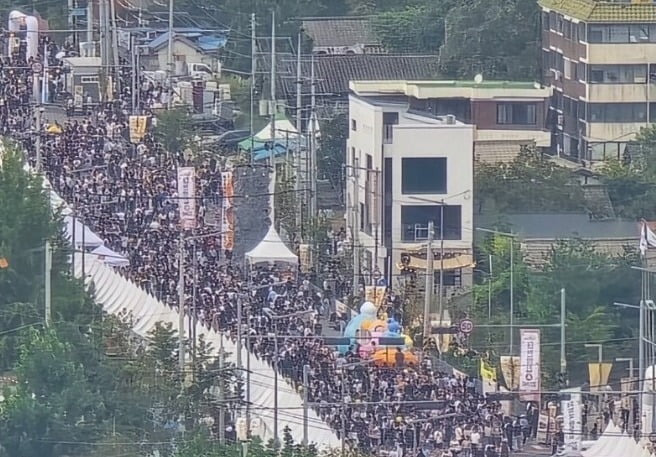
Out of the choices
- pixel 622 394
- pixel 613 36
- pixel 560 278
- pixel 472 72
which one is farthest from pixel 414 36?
pixel 622 394

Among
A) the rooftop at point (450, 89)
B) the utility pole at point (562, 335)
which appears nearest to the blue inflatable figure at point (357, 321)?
the utility pole at point (562, 335)

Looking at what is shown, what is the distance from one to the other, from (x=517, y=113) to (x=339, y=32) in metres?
6.75

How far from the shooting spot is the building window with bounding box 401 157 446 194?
2312cm

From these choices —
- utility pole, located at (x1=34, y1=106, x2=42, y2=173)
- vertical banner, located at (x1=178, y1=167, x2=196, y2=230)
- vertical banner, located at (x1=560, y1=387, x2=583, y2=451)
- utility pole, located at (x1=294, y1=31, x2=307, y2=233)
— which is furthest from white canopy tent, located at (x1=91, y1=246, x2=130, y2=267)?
vertical banner, located at (x1=560, y1=387, x2=583, y2=451)

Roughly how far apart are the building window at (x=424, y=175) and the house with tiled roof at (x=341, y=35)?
9.48 m

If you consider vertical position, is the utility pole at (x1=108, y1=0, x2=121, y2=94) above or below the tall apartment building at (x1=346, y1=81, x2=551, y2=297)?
above

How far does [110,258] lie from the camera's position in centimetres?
1953

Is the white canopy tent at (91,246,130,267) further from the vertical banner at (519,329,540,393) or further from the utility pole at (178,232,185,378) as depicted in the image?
the vertical banner at (519,329,540,393)

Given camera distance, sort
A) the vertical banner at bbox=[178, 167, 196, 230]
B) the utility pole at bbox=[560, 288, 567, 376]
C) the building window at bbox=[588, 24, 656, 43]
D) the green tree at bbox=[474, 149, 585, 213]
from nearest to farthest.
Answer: the utility pole at bbox=[560, 288, 567, 376] → the vertical banner at bbox=[178, 167, 196, 230] → the green tree at bbox=[474, 149, 585, 213] → the building window at bbox=[588, 24, 656, 43]

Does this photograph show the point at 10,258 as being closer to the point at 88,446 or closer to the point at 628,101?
the point at 88,446

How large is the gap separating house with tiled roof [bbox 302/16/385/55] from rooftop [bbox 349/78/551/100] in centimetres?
431

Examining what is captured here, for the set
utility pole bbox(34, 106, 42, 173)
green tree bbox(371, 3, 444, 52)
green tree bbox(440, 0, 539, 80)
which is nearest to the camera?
utility pole bbox(34, 106, 42, 173)

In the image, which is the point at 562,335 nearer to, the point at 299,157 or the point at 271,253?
the point at 271,253

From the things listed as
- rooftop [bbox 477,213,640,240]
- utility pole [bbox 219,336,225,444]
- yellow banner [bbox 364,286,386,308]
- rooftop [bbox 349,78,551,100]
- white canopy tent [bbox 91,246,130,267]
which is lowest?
utility pole [bbox 219,336,225,444]
